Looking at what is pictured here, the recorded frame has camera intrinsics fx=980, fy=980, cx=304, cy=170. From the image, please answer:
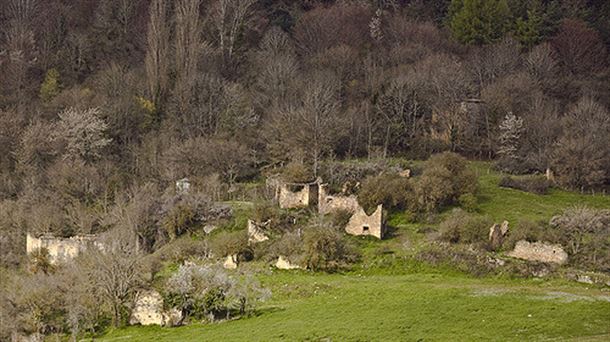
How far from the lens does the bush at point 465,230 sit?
46.2m

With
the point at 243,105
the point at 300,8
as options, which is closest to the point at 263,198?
the point at 243,105

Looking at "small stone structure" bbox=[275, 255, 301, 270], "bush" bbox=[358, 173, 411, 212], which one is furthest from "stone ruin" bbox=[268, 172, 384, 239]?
"small stone structure" bbox=[275, 255, 301, 270]

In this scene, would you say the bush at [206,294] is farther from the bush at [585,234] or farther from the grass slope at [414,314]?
the bush at [585,234]

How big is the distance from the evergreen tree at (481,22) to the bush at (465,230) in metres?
39.1

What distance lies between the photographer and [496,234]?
151ft

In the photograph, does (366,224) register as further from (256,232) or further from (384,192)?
(256,232)

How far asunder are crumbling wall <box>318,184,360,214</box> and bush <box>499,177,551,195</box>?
33.7 feet

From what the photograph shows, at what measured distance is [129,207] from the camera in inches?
2079

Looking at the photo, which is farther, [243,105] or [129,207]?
[243,105]

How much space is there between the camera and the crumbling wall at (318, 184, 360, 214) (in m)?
50.6

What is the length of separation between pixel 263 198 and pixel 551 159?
17.4m

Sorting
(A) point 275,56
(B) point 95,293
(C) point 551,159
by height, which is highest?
(A) point 275,56

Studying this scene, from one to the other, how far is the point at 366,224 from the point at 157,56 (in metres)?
28.2

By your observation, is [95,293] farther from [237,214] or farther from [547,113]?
[547,113]
